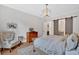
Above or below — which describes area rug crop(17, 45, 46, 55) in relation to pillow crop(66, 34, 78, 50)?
below

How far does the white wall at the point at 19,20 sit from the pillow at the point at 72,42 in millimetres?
422

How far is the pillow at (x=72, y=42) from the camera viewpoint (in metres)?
2.20

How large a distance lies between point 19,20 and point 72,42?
818mm

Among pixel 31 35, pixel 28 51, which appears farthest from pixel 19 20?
pixel 28 51

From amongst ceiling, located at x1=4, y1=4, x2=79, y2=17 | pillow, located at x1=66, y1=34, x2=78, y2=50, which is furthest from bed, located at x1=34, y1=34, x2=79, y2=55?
ceiling, located at x1=4, y1=4, x2=79, y2=17

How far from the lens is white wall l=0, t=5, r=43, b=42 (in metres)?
2.27

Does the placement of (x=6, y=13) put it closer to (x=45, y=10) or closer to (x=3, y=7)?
(x=3, y=7)

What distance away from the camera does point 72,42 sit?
2.22 metres

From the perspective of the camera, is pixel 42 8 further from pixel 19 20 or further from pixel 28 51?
pixel 28 51

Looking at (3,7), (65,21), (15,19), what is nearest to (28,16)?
(15,19)

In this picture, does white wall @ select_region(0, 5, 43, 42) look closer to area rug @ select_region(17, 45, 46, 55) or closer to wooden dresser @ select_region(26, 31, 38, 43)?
wooden dresser @ select_region(26, 31, 38, 43)

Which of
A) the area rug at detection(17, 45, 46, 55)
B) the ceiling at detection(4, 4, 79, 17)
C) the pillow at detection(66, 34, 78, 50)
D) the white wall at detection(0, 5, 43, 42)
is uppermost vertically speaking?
the ceiling at detection(4, 4, 79, 17)

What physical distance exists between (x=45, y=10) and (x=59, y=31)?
1.19ft

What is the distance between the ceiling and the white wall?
0.06 metres
